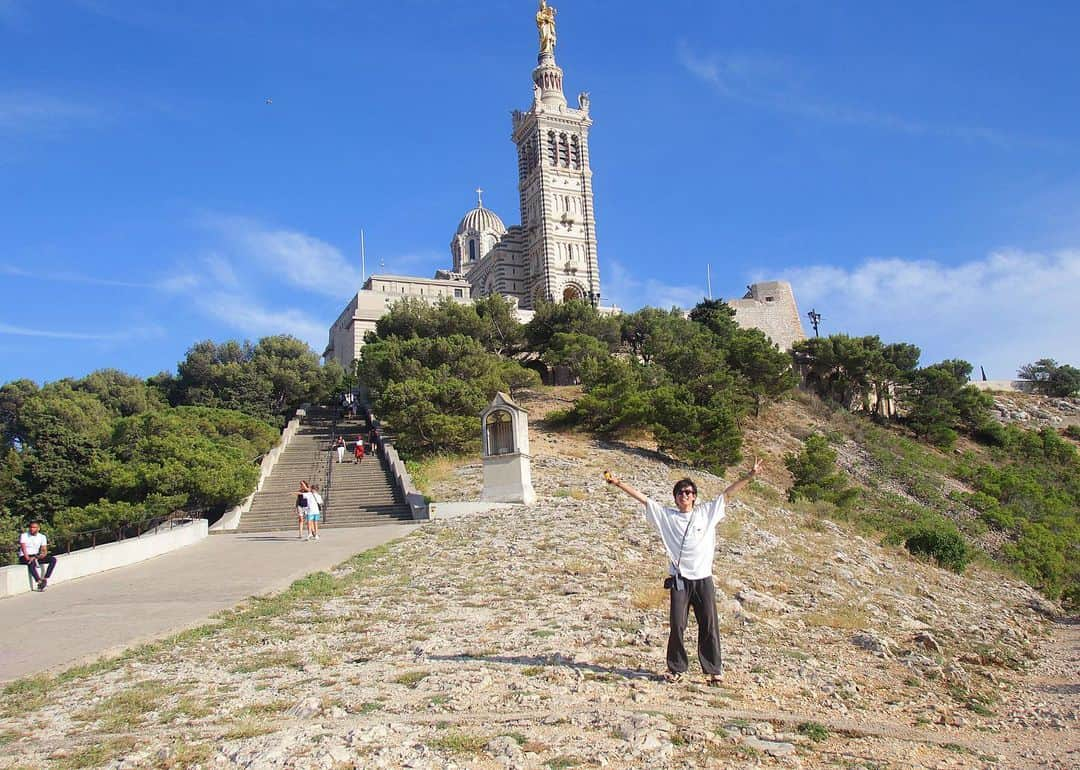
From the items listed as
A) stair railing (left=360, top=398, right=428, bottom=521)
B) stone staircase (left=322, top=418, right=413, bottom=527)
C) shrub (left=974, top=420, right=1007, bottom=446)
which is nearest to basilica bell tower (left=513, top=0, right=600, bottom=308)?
shrub (left=974, top=420, right=1007, bottom=446)

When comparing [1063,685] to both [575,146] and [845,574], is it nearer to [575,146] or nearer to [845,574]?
[845,574]

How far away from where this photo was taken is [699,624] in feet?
19.4

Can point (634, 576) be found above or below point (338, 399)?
below

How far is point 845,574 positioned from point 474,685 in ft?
27.1

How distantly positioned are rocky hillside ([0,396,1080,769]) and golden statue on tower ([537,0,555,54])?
221 feet

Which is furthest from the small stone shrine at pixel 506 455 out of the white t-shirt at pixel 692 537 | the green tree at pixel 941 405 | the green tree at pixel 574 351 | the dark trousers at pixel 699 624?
the green tree at pixel 941 405

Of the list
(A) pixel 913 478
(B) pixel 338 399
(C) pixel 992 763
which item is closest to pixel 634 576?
(C) pixel 992 763

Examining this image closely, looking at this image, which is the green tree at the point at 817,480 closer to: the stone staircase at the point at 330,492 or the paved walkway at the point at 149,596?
the stone staircase at the point at 330,492

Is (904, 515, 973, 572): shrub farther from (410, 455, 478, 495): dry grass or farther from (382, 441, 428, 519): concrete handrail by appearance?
(410, 455, 478, 495): dry grass

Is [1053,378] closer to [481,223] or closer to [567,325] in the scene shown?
[567,325]

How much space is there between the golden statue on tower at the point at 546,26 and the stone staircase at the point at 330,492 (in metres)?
51.4

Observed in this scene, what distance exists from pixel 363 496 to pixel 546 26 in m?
61.0

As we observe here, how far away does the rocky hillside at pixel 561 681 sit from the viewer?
15.6 ft

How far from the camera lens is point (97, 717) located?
561 centimetres
